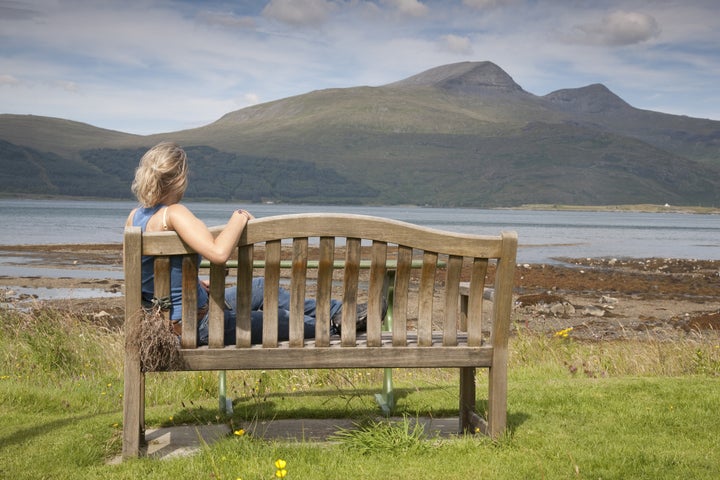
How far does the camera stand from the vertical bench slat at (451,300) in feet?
16.2

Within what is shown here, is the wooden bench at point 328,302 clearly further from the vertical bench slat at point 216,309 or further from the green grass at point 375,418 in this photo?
the green grass at point 375,418

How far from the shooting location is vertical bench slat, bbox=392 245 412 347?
482cm

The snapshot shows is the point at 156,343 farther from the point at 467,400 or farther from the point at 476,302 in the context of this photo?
the point at 467,400

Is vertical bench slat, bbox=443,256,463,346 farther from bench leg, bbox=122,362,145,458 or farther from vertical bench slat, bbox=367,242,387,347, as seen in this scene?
bench leg, bbox=122,362,145,458

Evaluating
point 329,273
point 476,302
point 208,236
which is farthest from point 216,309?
point 476,302

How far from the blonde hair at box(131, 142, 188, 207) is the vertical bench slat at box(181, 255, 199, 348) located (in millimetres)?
548

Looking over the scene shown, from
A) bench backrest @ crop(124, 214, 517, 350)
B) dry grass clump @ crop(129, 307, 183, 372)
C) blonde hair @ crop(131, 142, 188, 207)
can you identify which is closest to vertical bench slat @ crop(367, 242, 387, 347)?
bench backrest @ crop(124, 214, 517, 350)

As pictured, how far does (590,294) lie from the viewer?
26.3 m

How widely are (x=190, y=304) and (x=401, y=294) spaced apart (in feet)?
4.38

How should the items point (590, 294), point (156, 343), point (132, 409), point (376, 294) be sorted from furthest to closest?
point (590, 294), point (376, 294), point (132, 409), point (156, 343)

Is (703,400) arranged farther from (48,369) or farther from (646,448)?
(48,369)

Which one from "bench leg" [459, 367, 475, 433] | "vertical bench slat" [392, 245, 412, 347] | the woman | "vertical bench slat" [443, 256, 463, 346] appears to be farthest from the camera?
"bench leg" [459, 367, 475, 433]

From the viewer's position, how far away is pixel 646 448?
5.09 metres

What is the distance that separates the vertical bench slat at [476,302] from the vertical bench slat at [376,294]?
0.62 m
